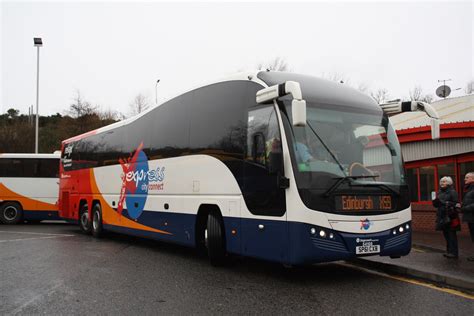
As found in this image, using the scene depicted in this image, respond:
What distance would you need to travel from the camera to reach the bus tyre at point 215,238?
8625 millimetres

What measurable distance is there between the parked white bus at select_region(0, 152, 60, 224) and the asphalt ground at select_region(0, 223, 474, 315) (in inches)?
427

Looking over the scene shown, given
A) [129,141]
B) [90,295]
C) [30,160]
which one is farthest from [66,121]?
[90,295]

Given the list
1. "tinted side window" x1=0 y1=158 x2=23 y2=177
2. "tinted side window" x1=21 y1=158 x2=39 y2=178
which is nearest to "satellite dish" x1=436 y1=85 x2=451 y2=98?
"tinted side window" x1=21 y1=158 x2=39 y2=178

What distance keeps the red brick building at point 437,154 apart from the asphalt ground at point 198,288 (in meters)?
7.08

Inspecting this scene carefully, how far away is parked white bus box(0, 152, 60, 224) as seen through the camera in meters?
20.8

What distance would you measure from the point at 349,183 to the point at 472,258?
3603 millimetres

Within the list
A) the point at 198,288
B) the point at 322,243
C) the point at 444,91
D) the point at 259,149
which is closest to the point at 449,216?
the point at 322,243

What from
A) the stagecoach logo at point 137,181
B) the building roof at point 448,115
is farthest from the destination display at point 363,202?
the building roof at point 448,115

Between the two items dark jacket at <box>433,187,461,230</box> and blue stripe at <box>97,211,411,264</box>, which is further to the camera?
dark jacket at <box>433,187,461,230</box>

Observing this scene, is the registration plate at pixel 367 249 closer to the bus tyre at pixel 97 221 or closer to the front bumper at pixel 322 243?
the front bumper at pixel 322 243

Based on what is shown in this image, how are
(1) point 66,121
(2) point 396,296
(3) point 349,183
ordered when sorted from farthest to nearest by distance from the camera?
(1) point 66,121, (3) point 349,183, (2) point 396,296

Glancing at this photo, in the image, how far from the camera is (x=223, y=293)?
6.72m

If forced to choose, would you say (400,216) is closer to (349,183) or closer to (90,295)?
(349,183)

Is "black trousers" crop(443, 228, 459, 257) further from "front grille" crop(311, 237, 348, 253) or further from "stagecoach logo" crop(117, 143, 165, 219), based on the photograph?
"stagecoach logo" crop(117, 143, 165, 219)
